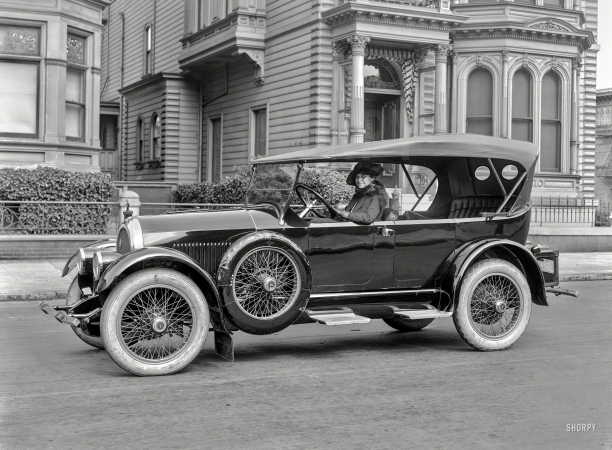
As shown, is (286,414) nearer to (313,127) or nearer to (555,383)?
(555,383)

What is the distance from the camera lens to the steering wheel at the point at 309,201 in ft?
26.8

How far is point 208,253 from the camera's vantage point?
24.7 ft

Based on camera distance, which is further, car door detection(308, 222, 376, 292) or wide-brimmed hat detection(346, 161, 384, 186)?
wide-brimmed hat detection(346, 161, 384, 186)

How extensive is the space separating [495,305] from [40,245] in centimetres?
1168

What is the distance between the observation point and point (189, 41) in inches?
1174

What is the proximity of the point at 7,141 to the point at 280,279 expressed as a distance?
14.2 metres

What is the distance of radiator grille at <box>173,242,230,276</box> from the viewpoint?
295 inches

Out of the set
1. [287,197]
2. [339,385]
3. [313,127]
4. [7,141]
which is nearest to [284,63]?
[313,127]

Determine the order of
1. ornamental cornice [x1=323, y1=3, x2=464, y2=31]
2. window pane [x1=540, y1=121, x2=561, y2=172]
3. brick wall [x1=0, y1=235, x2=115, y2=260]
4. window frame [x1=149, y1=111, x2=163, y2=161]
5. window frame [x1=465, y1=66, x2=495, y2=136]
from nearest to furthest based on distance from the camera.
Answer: brick wall [x1=0, y1=235, x2=115, y2=260] → ornamental cornice [x1=323, y1=3, x2=464, y2=31] → window frame [x1=465, y1=66, x2=495, y2=136] → window pane [x1=540, y1=121, x2=561, y2=172] → window frame [x1=149, y1=111, x2=163, y2=161]

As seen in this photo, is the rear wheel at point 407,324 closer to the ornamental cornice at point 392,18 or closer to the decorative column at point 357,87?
the decorative column at point 357,87

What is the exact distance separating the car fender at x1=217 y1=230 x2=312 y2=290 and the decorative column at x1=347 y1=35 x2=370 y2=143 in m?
14.4

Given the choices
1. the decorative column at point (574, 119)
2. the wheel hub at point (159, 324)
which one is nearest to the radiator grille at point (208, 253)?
the wheel hub at point (159, 324)

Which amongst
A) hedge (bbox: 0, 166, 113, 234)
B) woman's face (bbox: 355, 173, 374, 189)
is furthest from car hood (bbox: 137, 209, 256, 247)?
hedge (bbox: 0, 166, 113, 234)

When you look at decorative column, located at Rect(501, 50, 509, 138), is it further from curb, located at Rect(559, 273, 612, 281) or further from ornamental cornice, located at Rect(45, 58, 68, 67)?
ornamental cornice, located at Rect(45, 58, 68, 67)
